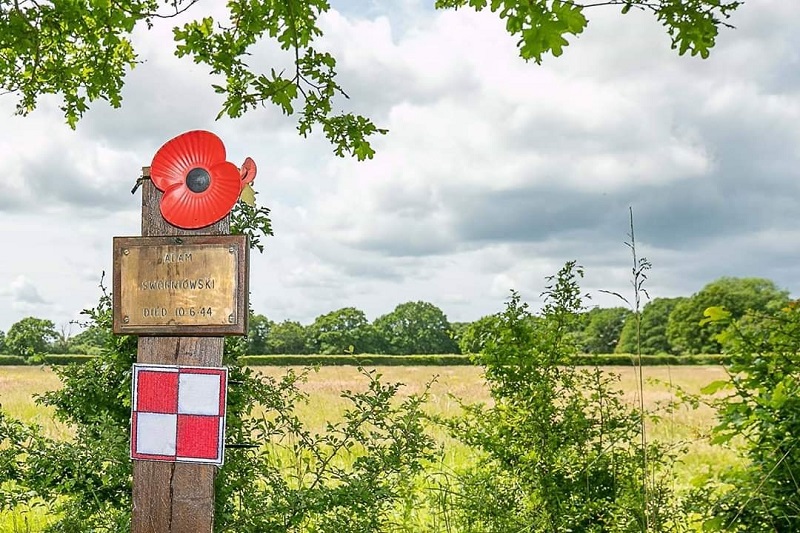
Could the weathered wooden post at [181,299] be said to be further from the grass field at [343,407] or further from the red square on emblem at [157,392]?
the grass field at [343,407]

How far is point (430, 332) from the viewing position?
95.6ft

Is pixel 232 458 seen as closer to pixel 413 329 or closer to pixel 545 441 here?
pixel 545 441

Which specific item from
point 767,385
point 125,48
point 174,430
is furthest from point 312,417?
point 767,385

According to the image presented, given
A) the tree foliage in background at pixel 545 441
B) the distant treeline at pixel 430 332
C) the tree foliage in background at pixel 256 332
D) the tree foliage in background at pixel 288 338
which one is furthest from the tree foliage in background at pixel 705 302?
the tree foliage in background at pixel 545 441

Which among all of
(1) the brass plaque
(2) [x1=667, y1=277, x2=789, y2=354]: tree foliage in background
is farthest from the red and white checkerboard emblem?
(2) [x1=667, y1=277, x2=789, y2=354]: tree foliage in background

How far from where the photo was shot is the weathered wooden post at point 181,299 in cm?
347

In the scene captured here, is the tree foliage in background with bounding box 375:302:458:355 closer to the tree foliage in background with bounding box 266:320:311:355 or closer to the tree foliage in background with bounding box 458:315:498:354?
the tree foliage in background with bounding box 266:320:311:355

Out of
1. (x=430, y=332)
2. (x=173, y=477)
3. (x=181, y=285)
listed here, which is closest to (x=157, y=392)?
(x=173, y=477)

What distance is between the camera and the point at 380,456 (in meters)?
4.06

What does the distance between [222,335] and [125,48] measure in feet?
14.4

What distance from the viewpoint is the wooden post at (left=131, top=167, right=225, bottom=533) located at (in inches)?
140

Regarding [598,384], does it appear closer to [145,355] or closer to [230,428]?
[230,428]

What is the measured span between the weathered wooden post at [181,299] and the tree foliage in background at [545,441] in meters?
1.43

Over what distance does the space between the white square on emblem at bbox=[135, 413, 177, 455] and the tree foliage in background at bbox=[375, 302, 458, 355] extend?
78.0ft
